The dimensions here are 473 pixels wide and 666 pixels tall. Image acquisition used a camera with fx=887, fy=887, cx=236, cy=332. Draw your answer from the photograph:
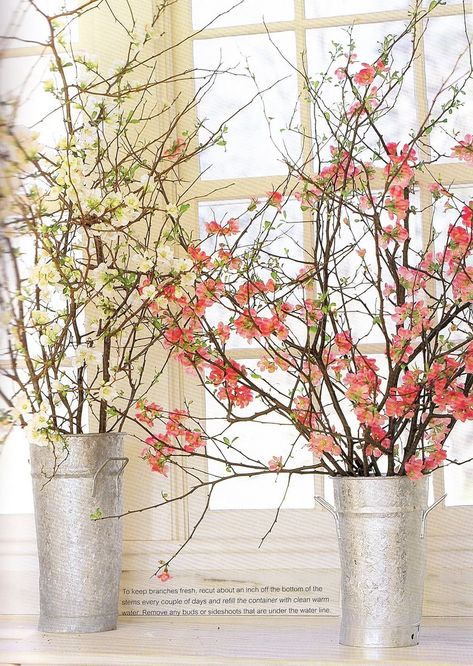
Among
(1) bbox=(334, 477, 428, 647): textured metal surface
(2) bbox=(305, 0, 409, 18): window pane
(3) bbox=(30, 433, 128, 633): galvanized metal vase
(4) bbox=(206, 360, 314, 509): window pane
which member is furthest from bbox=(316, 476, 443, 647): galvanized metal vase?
(2) bbox=(305, 0, 409, 18): window pane

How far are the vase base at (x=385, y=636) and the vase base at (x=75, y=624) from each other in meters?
0.53

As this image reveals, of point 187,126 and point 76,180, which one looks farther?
point 187,126

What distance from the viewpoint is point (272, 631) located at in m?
1.87

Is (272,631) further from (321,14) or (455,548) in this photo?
(321,14)

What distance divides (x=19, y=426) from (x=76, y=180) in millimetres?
553

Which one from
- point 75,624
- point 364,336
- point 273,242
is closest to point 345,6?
point 273,242

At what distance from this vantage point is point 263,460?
6.75 ft

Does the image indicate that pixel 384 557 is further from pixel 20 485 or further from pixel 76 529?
pixel 20 485

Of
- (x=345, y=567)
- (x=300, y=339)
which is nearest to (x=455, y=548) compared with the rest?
(x=345, y=567)

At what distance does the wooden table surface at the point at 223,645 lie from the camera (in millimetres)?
1576

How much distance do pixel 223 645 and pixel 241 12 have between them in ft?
4.82

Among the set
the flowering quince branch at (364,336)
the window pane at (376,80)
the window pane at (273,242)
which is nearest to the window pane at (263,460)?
the window pane at (273,242)

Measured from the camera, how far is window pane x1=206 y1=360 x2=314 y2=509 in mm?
2047

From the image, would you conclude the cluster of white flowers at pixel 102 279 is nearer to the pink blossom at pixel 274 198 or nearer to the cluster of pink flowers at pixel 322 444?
the pink blossom at pixel 274 198
